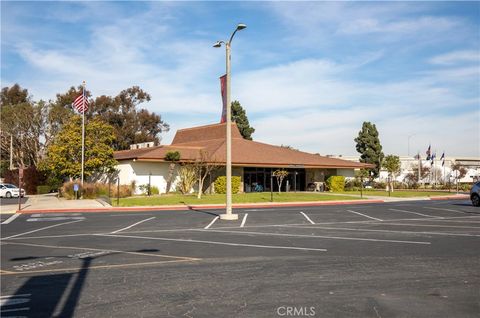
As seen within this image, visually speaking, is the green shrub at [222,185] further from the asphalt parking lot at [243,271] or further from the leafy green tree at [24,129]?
the leafy green tree at [24,129]

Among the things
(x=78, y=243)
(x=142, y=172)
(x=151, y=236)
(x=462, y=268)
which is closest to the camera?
(x=462, y=268)

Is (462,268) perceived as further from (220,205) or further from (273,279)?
(220,205)

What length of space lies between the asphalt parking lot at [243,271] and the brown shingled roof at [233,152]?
24.7 metres

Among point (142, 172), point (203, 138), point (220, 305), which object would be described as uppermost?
point (203, 138)

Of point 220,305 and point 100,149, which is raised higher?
point 100,149

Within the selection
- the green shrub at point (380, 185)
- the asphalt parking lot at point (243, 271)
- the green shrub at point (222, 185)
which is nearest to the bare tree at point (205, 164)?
the green shrub at point (222, 185)

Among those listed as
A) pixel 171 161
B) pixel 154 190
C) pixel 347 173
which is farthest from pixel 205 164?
pixel 347 173

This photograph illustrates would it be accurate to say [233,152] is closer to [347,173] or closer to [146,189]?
[146,189]

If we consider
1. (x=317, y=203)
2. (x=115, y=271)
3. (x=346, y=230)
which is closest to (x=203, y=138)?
(x=317, y=203)

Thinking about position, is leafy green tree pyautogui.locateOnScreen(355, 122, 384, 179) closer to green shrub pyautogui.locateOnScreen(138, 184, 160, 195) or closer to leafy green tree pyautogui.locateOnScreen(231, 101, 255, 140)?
leafy green tree pyautogui.locateOnScreen(231, 101, 255, 140)

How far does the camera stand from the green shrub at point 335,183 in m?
48.8

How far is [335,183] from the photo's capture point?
160ft

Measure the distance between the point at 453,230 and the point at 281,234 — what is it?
5.72 metres

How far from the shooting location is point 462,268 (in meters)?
9.45
